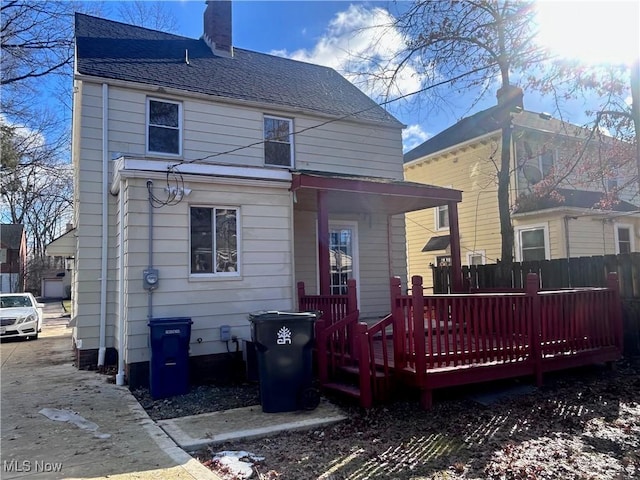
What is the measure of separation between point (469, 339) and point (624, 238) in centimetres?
1341

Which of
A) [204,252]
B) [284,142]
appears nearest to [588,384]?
[204,252]

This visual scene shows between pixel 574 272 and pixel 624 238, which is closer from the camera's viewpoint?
pixel 574 272

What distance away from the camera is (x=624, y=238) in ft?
51.6

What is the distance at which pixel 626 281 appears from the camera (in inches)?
329

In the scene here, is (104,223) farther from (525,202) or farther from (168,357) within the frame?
(525,202)

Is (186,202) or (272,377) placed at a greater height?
(186,202)

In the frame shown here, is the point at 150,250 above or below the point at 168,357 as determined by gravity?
above

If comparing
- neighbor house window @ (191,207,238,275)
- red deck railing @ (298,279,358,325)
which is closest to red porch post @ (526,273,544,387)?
red deck railing @ (298,279,358,325)

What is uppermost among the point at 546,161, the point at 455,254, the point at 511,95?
the point at 511,95

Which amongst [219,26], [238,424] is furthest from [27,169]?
[238,424]

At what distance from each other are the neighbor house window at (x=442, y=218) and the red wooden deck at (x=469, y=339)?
375 inches

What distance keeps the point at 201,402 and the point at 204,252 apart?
7.83 ft

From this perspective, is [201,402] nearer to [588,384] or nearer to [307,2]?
[588,384]

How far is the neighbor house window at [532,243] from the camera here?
14.0 metres
